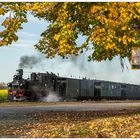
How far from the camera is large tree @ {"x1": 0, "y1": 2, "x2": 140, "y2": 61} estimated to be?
1769 cm

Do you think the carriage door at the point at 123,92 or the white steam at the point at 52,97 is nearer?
the white steam at the point at 52,97

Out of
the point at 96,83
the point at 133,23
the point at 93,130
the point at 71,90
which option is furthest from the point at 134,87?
the point at 93,130

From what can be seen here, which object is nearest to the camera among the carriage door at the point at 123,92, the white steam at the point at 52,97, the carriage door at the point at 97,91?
the white steam at the point at 52,97

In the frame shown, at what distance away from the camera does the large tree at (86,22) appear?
58.0 feet

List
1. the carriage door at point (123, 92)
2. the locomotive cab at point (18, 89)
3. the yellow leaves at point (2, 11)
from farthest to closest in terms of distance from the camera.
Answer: the carriage door at point (123, 92), the locomotive cab at point (18, 89), the yellow leaves at point (2, 11)

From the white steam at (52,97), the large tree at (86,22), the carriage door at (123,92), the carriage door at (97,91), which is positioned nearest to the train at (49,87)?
the carriage door at (97,91)

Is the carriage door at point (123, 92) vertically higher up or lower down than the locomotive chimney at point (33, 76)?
lower down

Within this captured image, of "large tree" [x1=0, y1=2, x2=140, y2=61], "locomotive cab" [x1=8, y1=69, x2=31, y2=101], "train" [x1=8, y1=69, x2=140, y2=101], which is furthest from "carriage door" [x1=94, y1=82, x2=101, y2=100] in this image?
"large tree" [x1=0, y1=2, x2=140, y2=61]

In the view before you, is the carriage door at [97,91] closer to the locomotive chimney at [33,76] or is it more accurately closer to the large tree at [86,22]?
the locomotive chimney at [33,76]

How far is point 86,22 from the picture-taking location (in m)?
19.6

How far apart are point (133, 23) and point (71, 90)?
Result: 2933cm

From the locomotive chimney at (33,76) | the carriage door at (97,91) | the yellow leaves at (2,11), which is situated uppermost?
the yellow leaves at (2,11)

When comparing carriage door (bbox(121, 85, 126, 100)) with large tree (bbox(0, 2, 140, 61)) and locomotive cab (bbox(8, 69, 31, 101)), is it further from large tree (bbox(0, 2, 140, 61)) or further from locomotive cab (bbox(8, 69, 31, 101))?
large tree (bbox(0, 2, 140, 61))

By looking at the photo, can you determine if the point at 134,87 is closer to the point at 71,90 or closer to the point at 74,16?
the point at 71,90
